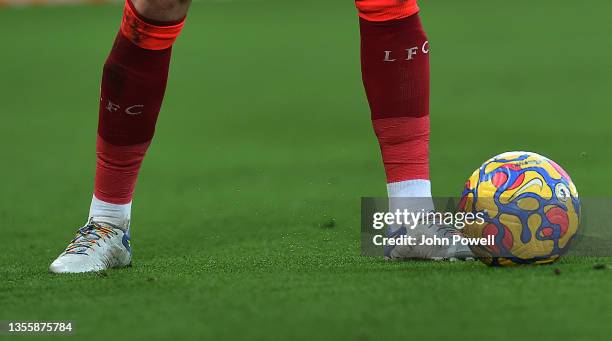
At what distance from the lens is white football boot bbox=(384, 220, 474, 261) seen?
348 centimetres

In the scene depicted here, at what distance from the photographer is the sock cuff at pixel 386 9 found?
3.56m

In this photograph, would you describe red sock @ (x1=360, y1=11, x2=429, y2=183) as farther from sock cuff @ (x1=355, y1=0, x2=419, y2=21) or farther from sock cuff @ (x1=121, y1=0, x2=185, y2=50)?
sock cuff @ (x1=121, y1=0, x2=185, y2=50)

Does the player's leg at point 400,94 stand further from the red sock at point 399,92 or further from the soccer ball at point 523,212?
the soccer ball at point 523,212

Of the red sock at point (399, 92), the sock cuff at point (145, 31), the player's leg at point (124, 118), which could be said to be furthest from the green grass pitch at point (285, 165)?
the sock cuff at point (145, 31)

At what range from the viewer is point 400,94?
360cm

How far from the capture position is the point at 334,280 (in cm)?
313

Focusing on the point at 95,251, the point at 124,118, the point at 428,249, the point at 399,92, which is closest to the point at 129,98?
the point at 124,118

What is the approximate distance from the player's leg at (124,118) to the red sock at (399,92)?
0.63 metres

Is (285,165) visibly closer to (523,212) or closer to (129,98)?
(129,98)

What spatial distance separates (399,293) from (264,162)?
163 inches

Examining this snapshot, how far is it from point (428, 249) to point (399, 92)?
50cm

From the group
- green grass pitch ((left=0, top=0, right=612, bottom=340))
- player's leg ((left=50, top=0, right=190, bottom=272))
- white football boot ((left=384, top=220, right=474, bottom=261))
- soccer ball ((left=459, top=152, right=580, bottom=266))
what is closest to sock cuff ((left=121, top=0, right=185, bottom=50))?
player's leg ((left=50, top=0, right=190, bottom=272))

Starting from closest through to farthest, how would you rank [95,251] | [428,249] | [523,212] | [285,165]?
1. [523,212]
2. [428,249]
3. [95,251]
4. [285,165]

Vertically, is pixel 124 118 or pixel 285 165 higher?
pixel 124 118
